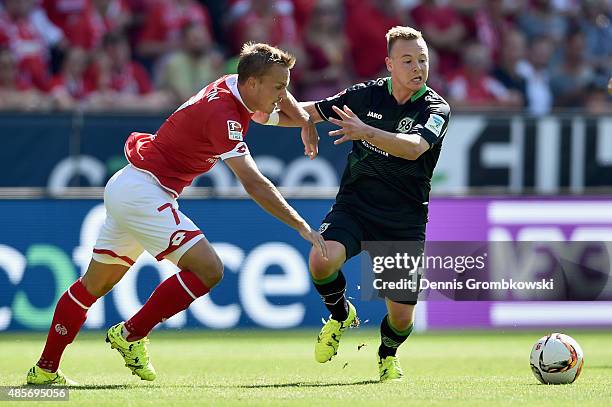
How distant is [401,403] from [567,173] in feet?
29.2

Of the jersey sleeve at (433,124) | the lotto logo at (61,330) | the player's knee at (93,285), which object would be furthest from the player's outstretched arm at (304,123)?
the lotto logo at (61,330)

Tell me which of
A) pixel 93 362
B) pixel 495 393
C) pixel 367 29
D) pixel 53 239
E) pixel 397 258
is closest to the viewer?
pixel 495 393

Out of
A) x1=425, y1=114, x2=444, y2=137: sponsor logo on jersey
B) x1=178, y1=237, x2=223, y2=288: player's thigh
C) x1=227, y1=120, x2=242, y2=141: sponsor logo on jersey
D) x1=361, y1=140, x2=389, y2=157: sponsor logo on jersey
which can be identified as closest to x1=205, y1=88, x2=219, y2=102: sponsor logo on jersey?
x1=227, y1=120, x2=242, y2=141: sponsor logo on jersey

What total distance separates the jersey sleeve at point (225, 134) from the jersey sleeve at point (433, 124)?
1298mm

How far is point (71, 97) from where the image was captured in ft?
51.7

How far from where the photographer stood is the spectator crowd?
52.1 ft

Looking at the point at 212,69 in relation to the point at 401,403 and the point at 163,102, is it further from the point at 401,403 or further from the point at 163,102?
the point at 401,403

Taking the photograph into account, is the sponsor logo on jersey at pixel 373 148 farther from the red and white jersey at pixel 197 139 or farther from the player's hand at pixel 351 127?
the red and white jersey at pixel 197 139

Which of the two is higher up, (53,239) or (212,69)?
(212,69)

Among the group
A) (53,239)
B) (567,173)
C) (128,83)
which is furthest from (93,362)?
(567,173)

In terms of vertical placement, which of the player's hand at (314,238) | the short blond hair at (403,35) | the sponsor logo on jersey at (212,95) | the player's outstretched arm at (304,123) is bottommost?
the player's hand at (314,238)

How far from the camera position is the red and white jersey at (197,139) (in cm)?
814

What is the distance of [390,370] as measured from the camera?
898 centimetres

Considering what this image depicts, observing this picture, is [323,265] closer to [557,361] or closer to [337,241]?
[337,241]
